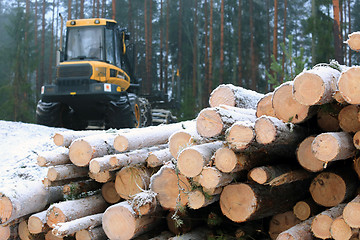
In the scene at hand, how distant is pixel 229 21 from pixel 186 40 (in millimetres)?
3493

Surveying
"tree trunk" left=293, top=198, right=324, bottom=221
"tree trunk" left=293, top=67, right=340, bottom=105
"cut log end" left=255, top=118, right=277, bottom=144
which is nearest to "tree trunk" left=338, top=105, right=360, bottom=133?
"tree trunk" left=293, top=67, right=340, bottom=105

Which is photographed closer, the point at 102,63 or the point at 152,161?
the point at 152,161

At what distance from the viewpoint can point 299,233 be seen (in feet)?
8.30

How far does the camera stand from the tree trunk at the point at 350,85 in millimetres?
2406

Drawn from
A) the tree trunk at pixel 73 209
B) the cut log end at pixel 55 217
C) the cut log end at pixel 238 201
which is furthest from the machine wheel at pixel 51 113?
the cut log end at pixel 238 201

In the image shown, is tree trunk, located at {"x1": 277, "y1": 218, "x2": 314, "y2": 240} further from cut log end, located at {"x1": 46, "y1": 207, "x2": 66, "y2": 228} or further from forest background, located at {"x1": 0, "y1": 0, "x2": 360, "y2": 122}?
forest background, located at {"x1": 0, "y1": 0, "x2": 360, "y2": 122}

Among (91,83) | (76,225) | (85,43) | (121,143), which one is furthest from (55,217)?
(85,43)

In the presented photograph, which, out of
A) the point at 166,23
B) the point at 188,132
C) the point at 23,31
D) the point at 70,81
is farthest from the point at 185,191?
the point at 166,23

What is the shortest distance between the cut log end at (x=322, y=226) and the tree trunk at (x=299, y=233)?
2.9 inches

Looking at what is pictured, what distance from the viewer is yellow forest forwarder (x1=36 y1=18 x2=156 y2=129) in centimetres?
Result: 975

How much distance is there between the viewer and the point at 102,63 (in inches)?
396

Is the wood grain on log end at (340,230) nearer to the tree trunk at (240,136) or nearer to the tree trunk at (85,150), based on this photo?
the tree trunk at (240,136)

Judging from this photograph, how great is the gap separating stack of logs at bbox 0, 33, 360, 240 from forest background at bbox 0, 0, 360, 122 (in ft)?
55.3

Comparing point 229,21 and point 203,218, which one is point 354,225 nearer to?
point 203,218
